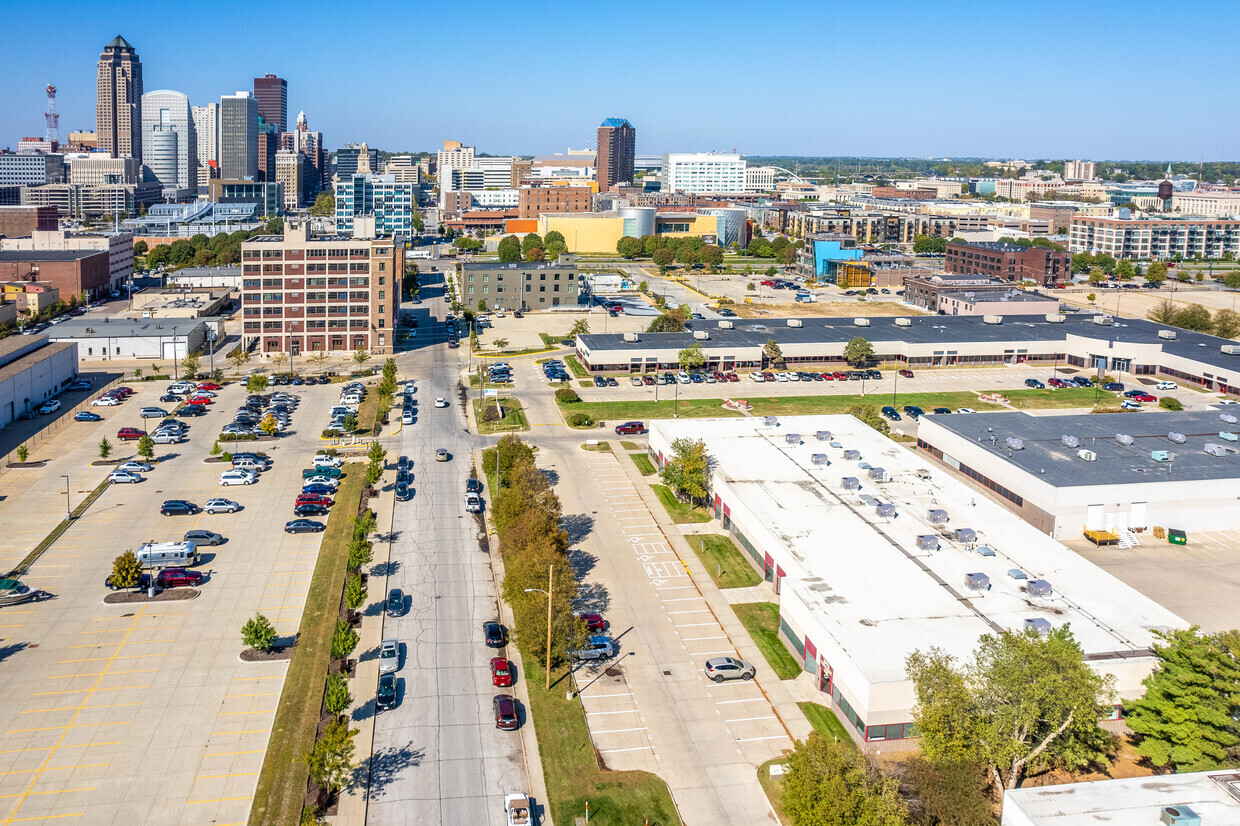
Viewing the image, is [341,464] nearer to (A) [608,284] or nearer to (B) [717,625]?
(B) [717,625]

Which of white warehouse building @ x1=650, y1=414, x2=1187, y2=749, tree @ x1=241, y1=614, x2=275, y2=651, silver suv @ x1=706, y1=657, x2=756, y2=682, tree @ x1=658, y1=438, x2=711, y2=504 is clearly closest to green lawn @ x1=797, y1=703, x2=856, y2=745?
white warehouse building @ x1=650, y1=414, x2=1187, y2=749

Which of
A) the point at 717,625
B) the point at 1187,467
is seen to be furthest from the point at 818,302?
the point at 717,625

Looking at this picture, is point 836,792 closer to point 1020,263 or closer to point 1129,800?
point 1129,800

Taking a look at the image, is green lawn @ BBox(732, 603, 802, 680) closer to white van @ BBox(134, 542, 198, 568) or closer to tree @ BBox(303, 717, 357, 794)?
tree @ BBox(303, 717, 357, 794)

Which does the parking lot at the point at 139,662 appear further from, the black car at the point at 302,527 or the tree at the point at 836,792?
the tree at the point at 836,792

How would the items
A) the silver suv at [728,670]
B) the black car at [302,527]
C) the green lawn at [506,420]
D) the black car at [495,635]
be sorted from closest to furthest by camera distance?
1. the silver suv at [728,670]
2. the black car at [495,635]
3. the black car at [302,527]
4. the green lawn at [506,420]

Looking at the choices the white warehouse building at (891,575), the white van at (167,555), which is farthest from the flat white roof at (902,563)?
the white van at (167,555)
